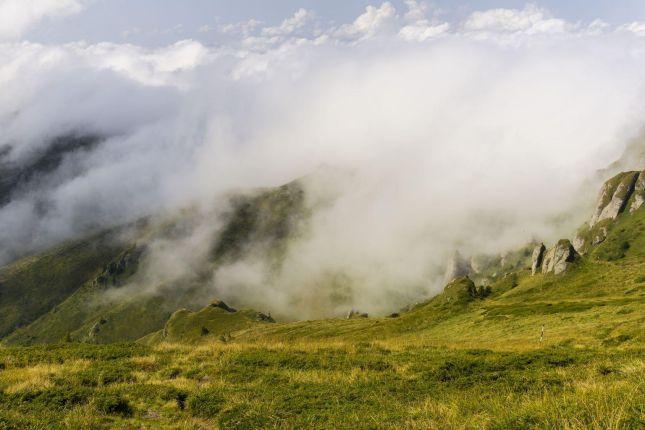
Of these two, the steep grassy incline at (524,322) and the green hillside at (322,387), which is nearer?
the green hillside at (322,387)

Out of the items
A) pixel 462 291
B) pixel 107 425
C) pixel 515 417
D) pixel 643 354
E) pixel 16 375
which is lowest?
pixel 462 291

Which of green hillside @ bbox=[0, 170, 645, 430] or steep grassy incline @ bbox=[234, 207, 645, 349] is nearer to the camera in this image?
green hillside @ bbox=[0, 170, 645, 430]

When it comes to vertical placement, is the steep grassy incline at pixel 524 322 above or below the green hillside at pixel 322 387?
below

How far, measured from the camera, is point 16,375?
1003 inches

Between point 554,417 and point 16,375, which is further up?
point 554,417

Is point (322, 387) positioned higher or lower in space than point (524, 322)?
higher

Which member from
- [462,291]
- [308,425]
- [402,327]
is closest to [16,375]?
[308,425]

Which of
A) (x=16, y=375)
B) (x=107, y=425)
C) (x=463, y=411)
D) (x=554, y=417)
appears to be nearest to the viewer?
(x=554, y=417)

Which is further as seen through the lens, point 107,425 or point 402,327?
point 402,327

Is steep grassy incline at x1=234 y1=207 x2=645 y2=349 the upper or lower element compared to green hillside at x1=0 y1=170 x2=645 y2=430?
lower

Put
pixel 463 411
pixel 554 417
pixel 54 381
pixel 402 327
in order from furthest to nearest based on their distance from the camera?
pixel 402 327
pixel 54 381
pixel 463 411
pixel 554 417

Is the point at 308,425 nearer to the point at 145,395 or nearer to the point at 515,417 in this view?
the point at 515,417

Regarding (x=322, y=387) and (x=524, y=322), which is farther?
(x=524, y=322)

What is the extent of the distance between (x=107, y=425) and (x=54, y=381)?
8401 millimetres
